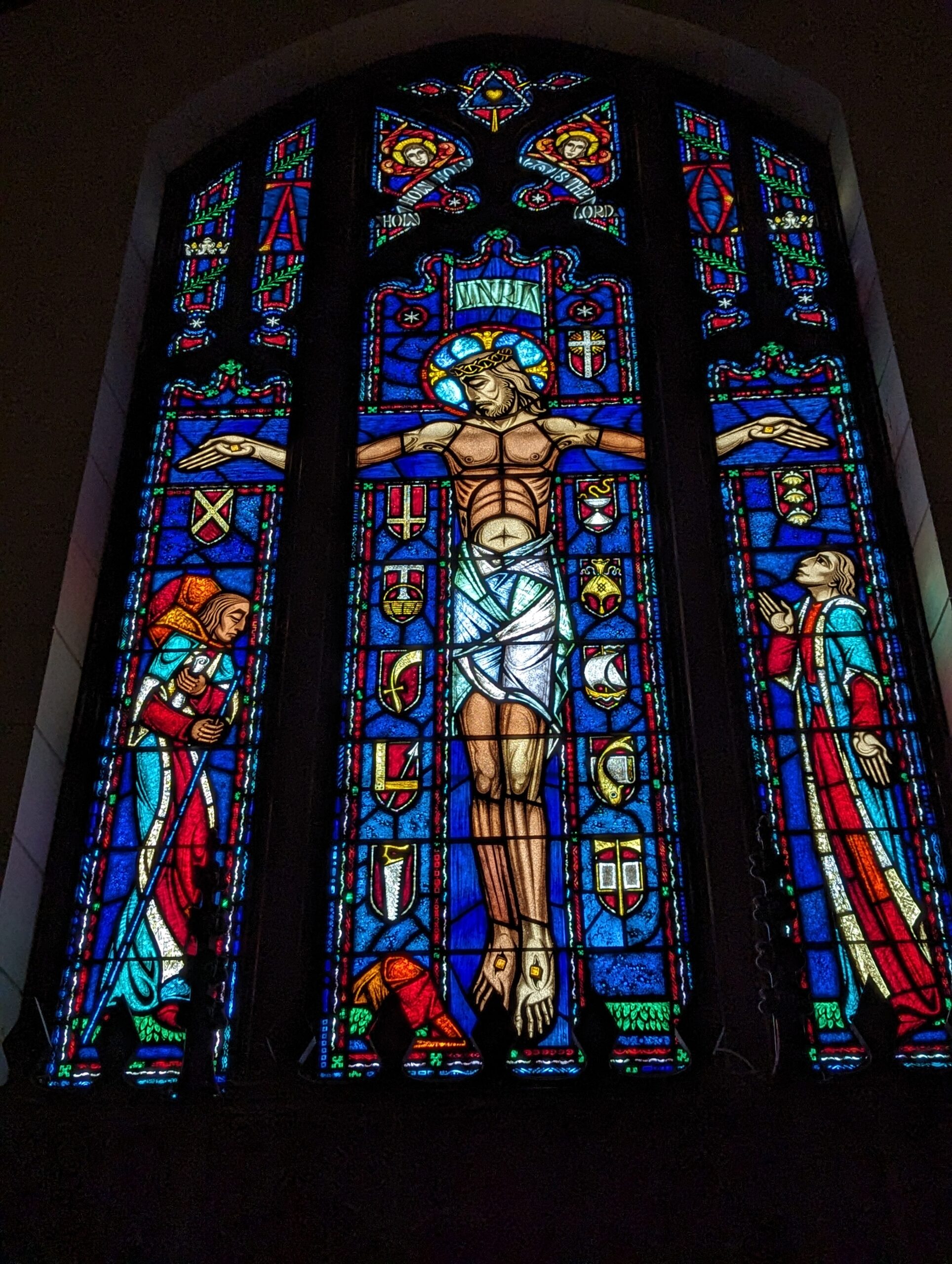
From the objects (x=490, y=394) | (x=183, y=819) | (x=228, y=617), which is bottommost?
(x=183, y=819)

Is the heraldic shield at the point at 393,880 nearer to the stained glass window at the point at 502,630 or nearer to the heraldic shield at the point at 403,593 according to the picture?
the stained glass window at the point at 502,630

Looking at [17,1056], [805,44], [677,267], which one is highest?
[805,44]

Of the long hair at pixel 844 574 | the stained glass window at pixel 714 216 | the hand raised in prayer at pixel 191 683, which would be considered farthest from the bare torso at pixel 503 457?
the hand raised in prayer at pixel 191 683

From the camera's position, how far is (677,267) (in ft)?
27.4

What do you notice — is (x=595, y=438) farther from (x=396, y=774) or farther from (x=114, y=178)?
(x=114, y=178)

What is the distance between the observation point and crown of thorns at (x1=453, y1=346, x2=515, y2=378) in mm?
8086

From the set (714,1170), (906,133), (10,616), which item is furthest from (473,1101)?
(906,133)

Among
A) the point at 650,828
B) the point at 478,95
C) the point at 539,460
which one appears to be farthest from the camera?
the point at 478,95

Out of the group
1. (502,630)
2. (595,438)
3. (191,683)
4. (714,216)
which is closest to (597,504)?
(595,438)

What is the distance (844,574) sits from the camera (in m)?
7.21

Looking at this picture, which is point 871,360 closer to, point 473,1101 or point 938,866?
point 938,866

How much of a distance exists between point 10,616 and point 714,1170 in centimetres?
325

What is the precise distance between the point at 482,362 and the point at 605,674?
1863mm

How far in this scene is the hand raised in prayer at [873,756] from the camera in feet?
21.7
